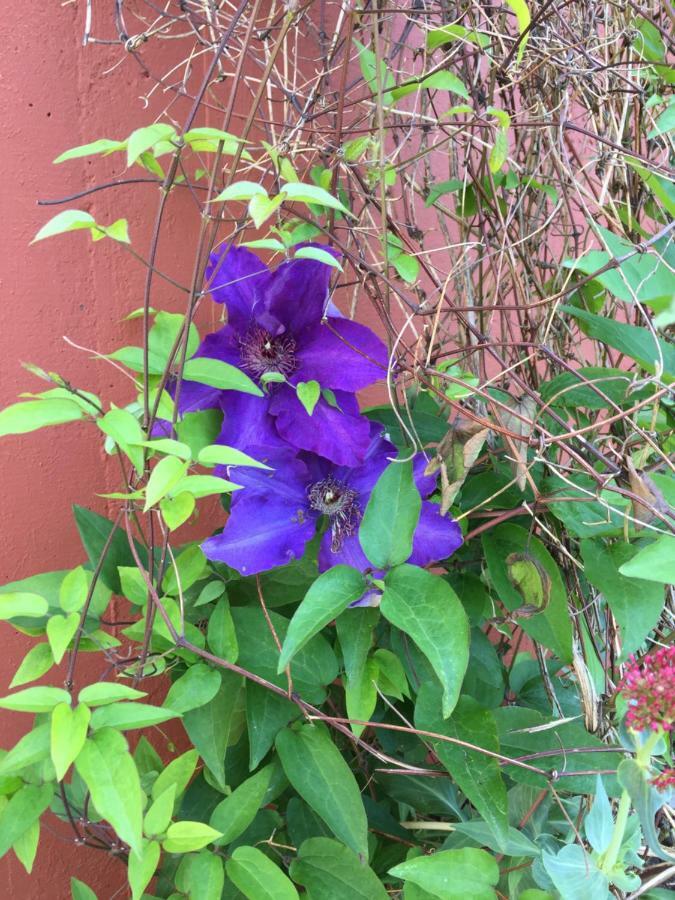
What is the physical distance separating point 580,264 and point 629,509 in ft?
0.69

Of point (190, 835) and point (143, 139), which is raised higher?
point (143, 139)

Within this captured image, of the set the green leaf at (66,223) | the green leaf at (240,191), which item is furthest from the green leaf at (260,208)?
the green leaf at (66,223)

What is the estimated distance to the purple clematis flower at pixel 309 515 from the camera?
2.11 feet

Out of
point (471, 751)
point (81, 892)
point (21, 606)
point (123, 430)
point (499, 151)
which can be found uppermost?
point (499, 151)

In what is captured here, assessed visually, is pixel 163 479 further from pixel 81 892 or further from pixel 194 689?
pixel 81 892

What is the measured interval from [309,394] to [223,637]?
8.5 inches

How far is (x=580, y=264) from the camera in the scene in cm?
66

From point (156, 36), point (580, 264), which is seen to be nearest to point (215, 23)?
point (156, 36)

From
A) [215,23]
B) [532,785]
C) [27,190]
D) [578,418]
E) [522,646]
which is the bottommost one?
[522,646]

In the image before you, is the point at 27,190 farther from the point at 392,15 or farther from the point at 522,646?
the point at 522,646

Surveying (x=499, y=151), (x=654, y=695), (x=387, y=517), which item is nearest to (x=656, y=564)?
(x=654, y=695)

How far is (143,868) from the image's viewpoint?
0.54m

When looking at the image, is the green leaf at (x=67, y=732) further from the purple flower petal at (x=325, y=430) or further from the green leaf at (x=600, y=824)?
the green leaf at (x=600, y=824)

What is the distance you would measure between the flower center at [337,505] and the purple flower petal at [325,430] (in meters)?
0.04
